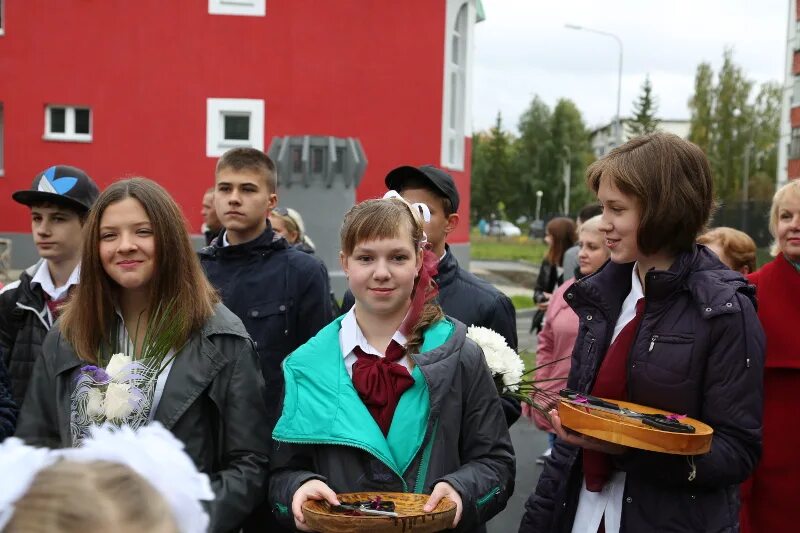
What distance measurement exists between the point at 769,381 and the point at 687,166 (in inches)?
46.7

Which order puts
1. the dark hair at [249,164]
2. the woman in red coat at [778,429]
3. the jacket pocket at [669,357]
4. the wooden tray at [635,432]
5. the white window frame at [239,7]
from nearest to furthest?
the wooden tray at [635,432] < the jacket pocket at [669,357] < the woman in red coat at [778,429] < the dark hair at [249,164] < the white window frame at [239,7]

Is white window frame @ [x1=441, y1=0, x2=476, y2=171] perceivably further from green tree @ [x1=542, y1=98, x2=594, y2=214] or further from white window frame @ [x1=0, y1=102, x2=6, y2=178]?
green tree @ [x1=542, y1=98, x2=594, y2=214]

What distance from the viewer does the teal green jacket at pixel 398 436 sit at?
2756mm

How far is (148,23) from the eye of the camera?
22.8m

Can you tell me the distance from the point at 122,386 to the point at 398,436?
877mm

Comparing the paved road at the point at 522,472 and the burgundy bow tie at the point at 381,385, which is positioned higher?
the burgundy bow tie at the point at 381,385

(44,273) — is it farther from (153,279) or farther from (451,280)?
(451,280)

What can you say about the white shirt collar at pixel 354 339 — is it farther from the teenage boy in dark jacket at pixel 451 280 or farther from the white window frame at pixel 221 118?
the white window frame at pixel 221 118

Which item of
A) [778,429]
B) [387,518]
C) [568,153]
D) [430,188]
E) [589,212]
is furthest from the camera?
[568,153]

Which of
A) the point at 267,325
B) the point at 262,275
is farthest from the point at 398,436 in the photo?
the point at 262,275

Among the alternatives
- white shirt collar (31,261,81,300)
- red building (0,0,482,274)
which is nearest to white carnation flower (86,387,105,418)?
white shirt collar (31,261,81,300)

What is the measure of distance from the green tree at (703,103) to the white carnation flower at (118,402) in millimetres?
66174

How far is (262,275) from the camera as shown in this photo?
4383 mm

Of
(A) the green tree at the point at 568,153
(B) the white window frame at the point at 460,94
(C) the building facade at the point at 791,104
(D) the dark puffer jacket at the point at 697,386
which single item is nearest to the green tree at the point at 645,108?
(A) the green tree at the point at 568,153
